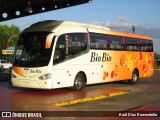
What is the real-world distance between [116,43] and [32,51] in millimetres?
6311

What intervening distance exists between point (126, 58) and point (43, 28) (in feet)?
23.0

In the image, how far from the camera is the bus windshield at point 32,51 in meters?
16.2

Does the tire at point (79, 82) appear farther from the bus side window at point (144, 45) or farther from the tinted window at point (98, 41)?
the bus side window at point (144, 45)

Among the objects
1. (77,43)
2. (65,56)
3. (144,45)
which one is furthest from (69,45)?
(144,45)

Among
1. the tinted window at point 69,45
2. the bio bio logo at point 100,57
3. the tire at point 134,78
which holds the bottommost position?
the tire at point 134,78

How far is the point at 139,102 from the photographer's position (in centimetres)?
1448

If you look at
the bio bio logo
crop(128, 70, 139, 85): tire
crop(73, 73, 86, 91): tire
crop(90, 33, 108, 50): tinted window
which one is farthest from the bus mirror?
crop(128, 70, 139, 85): tire

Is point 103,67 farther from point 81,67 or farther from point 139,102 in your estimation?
point 139,102

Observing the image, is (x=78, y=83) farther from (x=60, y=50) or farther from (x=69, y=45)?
(x=60, y=50)

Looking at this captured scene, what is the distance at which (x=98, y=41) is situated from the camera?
19547 millimetres

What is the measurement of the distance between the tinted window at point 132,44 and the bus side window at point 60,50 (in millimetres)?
6744

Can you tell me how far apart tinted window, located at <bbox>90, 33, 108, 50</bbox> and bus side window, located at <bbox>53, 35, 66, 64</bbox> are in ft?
7.78

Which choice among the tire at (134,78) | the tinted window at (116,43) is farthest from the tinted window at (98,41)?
the tire at (134,78)

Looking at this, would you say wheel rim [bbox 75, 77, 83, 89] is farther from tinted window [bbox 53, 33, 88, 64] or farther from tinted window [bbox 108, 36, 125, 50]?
tinted window [bbox 108, 36, 125, 50]
